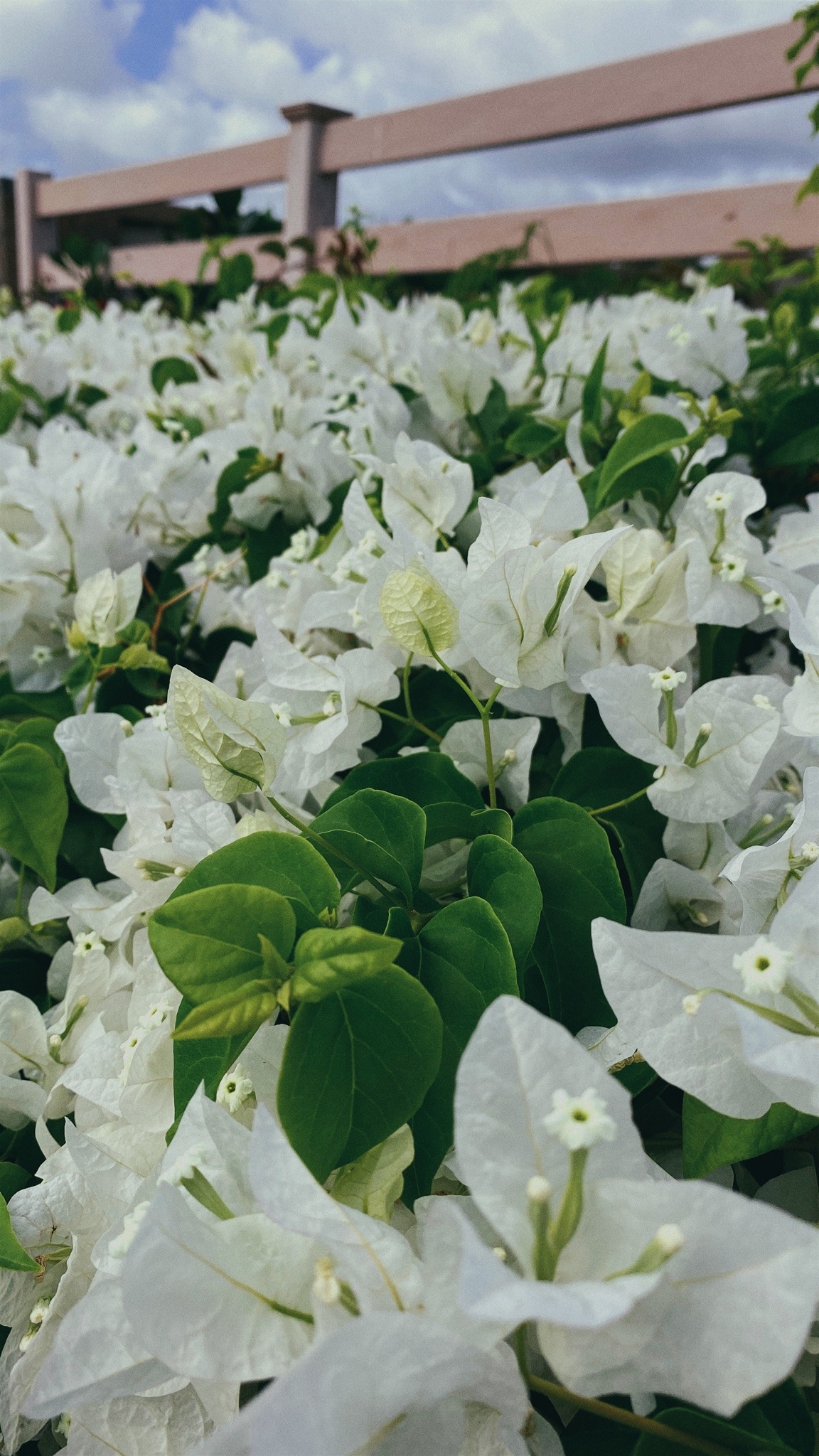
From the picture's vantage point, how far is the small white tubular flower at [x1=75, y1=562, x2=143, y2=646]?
2.13 feet

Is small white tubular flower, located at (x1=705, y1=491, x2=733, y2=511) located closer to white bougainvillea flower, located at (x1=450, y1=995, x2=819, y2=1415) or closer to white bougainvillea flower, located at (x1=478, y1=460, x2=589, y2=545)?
white bougainvillea flower, located at (x1=478, y1=460, x2=589, y2=545)

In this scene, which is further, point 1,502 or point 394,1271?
point 1,502

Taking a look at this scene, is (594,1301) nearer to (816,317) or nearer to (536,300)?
(816,317)

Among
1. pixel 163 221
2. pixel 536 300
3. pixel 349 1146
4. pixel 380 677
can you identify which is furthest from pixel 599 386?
pixel 163 221

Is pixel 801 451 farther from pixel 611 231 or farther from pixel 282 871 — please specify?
pixel 611 231

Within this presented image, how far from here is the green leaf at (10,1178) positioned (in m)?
0.47

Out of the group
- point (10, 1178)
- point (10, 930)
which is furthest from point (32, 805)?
point (10, 1178)

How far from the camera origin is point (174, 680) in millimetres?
421

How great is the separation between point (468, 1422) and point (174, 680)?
0.91 ft

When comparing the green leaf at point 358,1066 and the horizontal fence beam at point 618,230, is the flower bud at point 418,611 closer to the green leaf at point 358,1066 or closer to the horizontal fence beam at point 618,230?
the green leaf at point 358,1066

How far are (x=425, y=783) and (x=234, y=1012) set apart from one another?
0.16 meters

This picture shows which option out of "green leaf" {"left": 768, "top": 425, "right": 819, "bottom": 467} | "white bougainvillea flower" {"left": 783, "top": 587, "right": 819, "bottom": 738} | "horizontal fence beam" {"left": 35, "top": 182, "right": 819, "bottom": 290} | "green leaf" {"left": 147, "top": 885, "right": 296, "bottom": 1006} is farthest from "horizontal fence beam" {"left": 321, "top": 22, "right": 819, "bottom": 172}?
"green leaf" {"left": 147, "top": 885, "right": 296, "bottom": 1006}

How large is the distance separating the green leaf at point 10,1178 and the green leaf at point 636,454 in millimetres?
458

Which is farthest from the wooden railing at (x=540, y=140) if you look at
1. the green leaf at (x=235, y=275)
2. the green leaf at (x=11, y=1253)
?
the green leaf at (x=11, y=1253)
